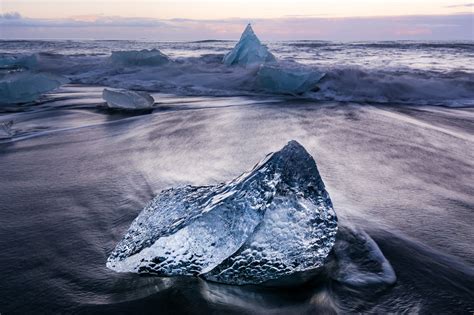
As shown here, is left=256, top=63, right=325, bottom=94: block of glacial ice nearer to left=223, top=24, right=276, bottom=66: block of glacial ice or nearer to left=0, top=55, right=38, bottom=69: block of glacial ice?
left=223, top=24, right=276, bottom=66: block of glacial ice

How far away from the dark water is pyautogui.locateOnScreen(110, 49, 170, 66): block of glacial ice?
19.2 feet

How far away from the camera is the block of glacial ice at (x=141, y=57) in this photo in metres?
10.3

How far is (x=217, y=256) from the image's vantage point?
48.6 inches

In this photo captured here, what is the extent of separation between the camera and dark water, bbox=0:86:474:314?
4.03ft

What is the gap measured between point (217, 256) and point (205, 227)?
10 centimetres

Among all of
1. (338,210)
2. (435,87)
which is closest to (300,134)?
(338,210)

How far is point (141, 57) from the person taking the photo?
408 inches

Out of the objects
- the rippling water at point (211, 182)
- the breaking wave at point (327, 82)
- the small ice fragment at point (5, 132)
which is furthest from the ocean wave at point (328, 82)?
the small ice fragment at point (5, 132)

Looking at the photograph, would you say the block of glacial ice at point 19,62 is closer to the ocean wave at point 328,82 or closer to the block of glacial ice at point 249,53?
the ocean wave at point 328,82

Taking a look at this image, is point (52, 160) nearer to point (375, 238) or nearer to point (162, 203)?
point (162, 203)

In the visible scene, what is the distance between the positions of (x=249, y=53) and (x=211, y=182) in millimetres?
9304

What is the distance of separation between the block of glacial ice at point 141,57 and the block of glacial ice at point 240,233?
9.46 meters

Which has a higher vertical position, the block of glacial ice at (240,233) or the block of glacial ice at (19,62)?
the block of glacial ice at (19,62)

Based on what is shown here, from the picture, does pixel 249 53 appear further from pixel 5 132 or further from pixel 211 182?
pixel 211 182
